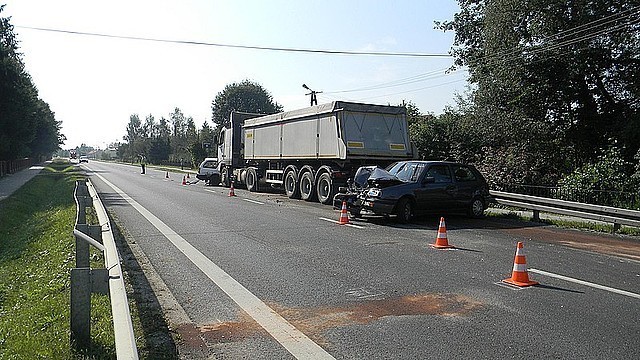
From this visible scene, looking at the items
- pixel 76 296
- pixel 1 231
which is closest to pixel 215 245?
pixel 76 296

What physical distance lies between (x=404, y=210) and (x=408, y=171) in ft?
4.19

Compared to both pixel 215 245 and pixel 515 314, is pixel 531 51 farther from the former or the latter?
pixel 515 314

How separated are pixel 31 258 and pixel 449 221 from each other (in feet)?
33.3

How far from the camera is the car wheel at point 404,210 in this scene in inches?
558

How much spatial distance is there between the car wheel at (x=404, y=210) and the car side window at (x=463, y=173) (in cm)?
182

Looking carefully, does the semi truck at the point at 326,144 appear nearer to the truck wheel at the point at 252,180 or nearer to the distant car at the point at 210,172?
the truck wheel at the point at 252,180

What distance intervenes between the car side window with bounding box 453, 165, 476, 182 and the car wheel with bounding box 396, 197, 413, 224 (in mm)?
A: 1820

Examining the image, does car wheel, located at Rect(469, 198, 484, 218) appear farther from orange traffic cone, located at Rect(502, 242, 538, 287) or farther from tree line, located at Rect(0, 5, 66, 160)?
tree line, located at Rect(0, 5, 66, 160)

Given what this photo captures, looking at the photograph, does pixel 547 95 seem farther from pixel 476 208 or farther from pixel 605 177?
pixel 476 208

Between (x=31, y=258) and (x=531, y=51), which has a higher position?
(x=531, y=51)

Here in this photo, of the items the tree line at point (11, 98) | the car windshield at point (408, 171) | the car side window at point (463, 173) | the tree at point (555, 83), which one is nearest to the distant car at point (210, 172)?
the tree line at point (11, 98)

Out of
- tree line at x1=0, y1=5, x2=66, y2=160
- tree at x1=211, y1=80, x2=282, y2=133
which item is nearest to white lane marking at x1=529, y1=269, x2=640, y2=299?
tree line at x1=0, y1=5, x2=66, y2=160

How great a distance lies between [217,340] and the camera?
5.22m

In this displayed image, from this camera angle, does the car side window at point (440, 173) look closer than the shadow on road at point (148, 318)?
No
